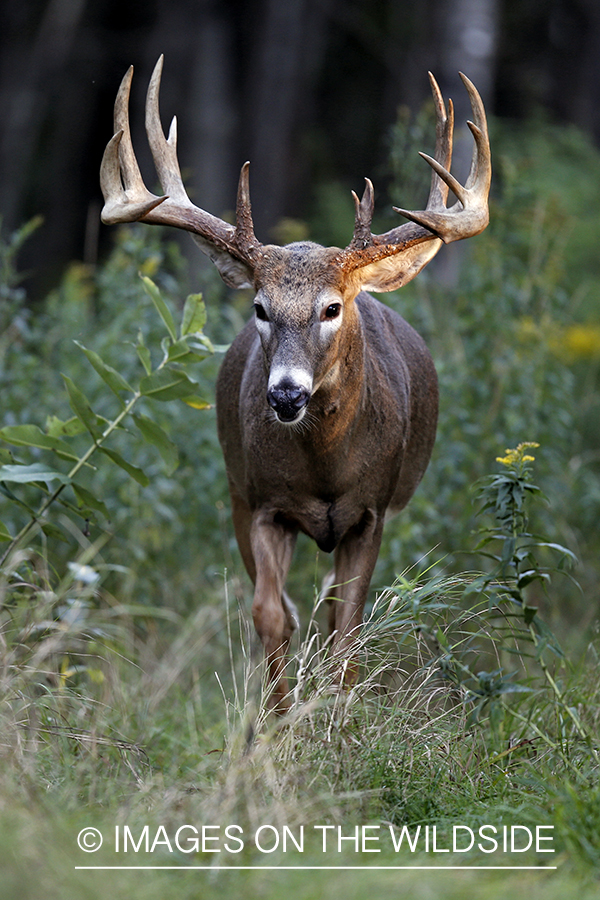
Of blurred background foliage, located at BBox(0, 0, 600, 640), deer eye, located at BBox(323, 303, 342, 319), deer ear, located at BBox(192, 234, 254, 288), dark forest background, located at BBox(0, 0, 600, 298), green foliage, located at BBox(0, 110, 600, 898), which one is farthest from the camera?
dark forest background, located at BBox(0, 0, 600, 298)

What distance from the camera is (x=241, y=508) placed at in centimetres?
629

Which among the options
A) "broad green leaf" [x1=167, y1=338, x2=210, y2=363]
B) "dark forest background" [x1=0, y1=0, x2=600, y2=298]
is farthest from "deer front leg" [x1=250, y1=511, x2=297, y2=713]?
"dark forest background" [x1=0, y1=0, x2=600, y2=298]

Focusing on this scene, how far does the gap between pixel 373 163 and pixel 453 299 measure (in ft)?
53.5

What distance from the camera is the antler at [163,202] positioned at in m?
5.21

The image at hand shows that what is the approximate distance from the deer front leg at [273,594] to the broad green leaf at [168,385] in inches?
26.2

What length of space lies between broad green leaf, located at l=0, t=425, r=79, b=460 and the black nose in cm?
119

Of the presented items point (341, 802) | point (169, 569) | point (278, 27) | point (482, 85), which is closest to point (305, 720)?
point (341, 802)

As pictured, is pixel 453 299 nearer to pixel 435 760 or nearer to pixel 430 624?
pixel 430 624

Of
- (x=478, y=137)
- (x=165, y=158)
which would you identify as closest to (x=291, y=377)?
(x=478, y=137)

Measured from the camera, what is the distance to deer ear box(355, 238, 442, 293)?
17.5 ft

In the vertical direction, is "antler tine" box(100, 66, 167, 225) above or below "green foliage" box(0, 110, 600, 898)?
above

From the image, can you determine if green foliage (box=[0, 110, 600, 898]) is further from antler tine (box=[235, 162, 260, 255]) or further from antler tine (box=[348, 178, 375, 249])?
antler tine (box=[348, 178, 375, 249])

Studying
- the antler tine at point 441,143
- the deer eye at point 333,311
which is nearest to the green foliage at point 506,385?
the antler tine at point 441,143

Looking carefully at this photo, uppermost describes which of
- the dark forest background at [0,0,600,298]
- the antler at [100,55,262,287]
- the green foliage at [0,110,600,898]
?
the dark forest background at [0,0,600,298]
